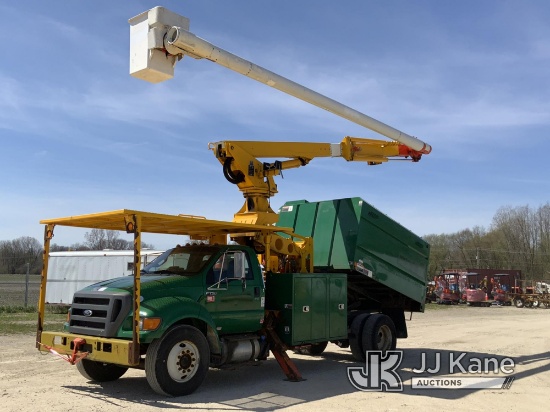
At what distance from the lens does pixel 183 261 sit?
9.27 m

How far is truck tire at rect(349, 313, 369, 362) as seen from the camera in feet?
37.7

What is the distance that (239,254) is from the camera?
9391mm

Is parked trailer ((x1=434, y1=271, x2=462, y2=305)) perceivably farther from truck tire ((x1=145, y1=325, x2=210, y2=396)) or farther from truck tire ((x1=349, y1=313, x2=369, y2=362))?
truck tire ((x1=145, y1=325, x2=210, y2=396))

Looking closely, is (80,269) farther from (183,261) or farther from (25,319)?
(183,261)

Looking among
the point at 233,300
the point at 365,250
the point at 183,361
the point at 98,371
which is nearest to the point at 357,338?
the point at 365,250

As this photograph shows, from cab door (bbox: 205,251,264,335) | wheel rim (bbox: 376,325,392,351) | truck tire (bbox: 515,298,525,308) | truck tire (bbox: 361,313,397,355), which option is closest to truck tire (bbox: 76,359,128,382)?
cab door (bbox: 205,251,264,335)

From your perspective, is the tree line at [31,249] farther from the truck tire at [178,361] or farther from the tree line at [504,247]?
the tree line at [504,247]

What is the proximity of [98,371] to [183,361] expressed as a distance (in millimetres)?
1835

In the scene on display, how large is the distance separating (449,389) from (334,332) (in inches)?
101

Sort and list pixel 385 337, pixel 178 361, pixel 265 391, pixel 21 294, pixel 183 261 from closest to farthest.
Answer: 1. pixel 178 361
2. pixel 265 391
3. pixel 183 261
4. pixel 385 337
5. pixel 21 294

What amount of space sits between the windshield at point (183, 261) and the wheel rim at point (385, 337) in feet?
15.7

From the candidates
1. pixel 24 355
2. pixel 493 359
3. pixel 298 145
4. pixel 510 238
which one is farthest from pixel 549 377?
pixel 510 238

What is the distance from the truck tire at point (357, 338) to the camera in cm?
1149

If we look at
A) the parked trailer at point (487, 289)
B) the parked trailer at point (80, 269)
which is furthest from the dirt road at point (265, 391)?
the parked trailer at point (487, 289)
